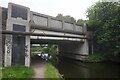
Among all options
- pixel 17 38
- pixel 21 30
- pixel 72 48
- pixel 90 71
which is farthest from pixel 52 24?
pixel 72 48

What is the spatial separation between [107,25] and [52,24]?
10346 millimetres

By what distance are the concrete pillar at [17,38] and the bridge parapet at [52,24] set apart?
1801 mm

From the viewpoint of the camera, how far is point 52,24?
2647 centimetres

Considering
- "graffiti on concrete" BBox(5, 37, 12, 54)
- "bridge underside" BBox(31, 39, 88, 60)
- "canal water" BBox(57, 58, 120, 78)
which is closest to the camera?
"graffiti on concrete" BBox(5, 37, 12, 54)

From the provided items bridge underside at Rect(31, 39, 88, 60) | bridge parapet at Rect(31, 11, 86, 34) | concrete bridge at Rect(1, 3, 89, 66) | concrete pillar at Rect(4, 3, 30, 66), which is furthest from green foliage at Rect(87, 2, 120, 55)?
concrete pillar at Rect(4, 3, 30, 66)

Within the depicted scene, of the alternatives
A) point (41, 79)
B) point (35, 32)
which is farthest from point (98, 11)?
point (41, 79)

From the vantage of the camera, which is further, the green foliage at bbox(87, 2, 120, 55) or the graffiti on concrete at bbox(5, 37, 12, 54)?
the green foliage at bbox(87, 2, 120, 55)

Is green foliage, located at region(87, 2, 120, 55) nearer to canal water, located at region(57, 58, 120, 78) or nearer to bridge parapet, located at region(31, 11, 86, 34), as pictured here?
bridge parapet, located at region(31, 11, 86, 34)

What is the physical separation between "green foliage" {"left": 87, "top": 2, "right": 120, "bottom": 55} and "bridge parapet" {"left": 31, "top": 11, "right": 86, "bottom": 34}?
10.5 ft

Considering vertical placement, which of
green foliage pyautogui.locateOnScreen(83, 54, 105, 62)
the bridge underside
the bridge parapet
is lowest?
green foliage pyautogui.locateOnScreen(83, 54, 105, 62)

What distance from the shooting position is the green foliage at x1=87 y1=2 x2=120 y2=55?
30047mm

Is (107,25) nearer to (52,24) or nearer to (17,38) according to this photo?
(52,24)

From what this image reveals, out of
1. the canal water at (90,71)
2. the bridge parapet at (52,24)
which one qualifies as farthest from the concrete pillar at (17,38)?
the canal water at (90,71)

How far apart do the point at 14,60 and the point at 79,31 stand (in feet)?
57.7
